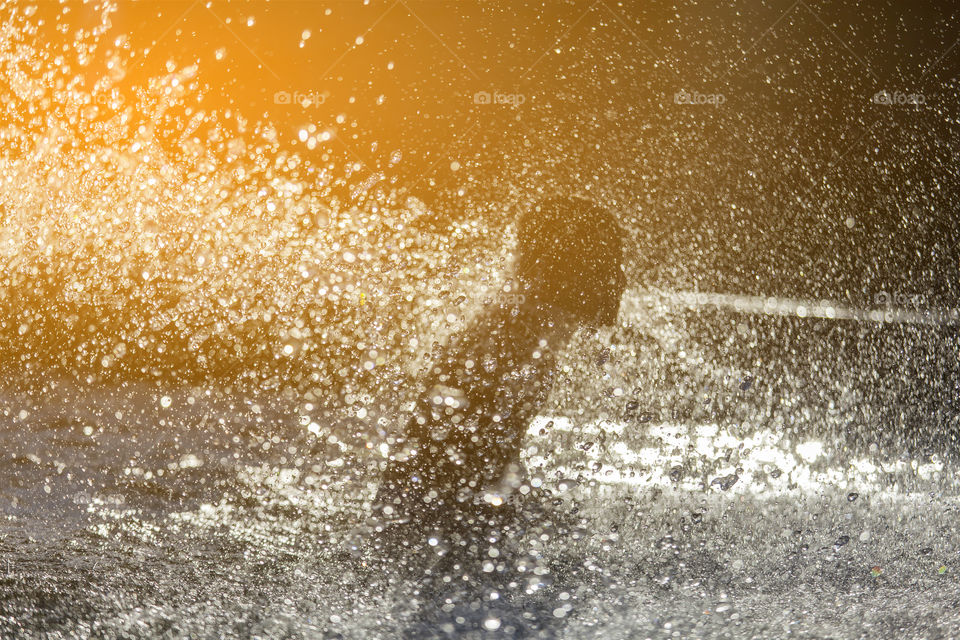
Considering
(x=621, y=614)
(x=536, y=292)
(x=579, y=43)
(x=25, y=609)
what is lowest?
(x=621, y=614)

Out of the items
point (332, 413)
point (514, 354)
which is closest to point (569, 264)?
point (514, 354)

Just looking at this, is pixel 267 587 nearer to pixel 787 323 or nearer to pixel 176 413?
pixel 176 413

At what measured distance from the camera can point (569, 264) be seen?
0.59 m

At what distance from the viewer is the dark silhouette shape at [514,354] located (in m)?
0.58

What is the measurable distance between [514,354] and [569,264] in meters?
0.07

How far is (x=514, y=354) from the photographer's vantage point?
58 centimetres

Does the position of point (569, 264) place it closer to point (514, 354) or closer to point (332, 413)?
point (514, 354)

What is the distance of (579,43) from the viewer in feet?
2.08

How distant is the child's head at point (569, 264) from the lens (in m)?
0.59

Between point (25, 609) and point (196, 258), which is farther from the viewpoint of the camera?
point (25, 609)

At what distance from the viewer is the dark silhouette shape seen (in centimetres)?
58

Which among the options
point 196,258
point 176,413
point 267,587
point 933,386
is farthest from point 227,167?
point 933,386

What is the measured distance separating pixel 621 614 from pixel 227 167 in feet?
1.35

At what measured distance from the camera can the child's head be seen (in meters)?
0.59
